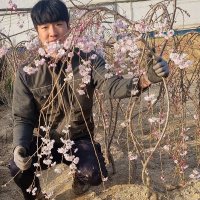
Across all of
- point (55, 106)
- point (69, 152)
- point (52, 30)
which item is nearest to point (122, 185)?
point (69, 152)

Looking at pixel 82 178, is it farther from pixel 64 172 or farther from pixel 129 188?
pixel 64 172

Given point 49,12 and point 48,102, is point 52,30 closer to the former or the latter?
point 49,12

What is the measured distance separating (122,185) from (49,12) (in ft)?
3.64

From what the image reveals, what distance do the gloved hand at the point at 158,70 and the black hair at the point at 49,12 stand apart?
0.74 meters

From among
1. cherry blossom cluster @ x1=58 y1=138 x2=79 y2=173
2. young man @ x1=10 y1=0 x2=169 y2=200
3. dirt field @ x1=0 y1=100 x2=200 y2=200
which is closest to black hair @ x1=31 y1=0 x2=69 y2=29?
young man @ x1=10 y1=0 x2=169 y2=200

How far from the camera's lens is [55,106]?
2619 millimetres

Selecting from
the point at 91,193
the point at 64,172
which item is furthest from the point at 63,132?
the point at 64,172

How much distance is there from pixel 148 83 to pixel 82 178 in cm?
84

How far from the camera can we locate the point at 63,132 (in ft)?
8.52

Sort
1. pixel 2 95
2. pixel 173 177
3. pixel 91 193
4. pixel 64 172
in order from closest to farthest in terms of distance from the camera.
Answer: pixel 91 193
pixel 173 177
pixel 64 172
pixel 2 95

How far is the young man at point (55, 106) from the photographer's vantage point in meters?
2.44

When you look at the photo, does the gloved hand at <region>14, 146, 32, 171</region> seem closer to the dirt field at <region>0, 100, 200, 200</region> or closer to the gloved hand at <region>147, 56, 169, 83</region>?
the dirt field at <region>0, 100, 200, 200</region>

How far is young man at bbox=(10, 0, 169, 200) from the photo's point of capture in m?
2.44

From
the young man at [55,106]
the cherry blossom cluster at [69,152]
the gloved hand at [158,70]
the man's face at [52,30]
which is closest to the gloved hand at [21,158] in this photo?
the young man at [55,106]
